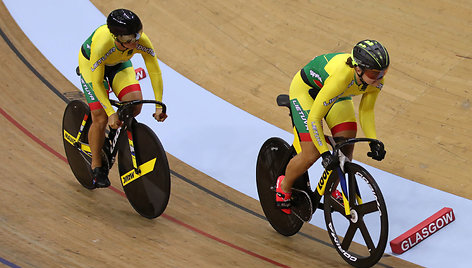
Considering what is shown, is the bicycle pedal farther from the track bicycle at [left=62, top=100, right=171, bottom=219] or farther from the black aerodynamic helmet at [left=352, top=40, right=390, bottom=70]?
the black aerodynamic helmet at [left=352, top=40, right=390, bottom=70]

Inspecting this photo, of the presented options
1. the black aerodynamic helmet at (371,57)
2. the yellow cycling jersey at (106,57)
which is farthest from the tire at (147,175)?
the black aerodynamic helmet at (371,57)

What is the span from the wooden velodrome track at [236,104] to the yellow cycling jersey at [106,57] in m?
0.79

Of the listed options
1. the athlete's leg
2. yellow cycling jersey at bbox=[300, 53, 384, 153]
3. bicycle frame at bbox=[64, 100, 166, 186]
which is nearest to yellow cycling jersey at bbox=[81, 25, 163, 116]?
bicycle frame at bbox=[64, 100, 166, 186]

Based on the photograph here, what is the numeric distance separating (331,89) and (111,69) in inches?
57.8

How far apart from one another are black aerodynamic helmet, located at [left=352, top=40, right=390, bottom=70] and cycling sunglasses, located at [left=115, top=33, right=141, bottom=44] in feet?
4.01

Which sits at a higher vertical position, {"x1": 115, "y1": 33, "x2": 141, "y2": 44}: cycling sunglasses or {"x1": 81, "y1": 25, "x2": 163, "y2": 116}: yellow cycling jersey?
{"x1": 115, "y1": 33, "x2": 141, "y2": 44}: cycling sunglasses

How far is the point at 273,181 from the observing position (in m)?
4.39

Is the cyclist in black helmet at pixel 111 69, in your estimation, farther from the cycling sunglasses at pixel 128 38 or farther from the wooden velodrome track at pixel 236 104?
the wooden velodrome track at pixel 236 104

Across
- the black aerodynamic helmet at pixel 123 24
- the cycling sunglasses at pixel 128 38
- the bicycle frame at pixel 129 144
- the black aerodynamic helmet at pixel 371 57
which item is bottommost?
the bicycle frame at pixel 129 144

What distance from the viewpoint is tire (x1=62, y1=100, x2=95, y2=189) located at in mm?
4664

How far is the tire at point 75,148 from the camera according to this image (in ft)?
15.3

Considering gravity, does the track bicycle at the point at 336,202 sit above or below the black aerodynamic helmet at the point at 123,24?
below

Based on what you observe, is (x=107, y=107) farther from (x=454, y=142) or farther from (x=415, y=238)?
(x=454, y=142)

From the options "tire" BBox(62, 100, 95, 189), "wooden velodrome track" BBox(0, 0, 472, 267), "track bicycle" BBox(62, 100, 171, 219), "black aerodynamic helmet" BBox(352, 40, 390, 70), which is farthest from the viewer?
"tire" BBox(62, 100, 95, 189)
